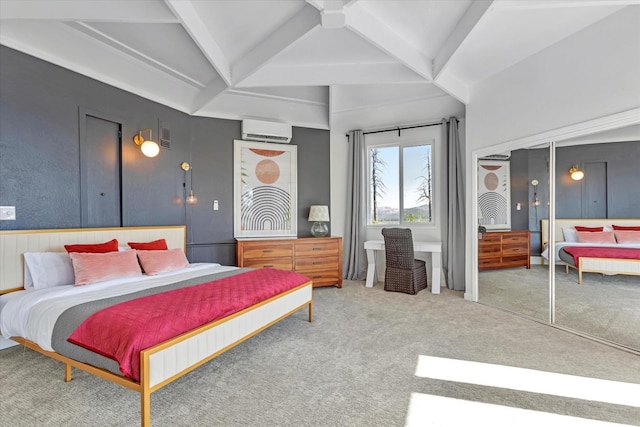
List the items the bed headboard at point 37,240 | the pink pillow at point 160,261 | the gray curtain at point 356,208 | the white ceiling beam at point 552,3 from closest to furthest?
the white ceiling beam at point 552,3
the bed headboard at point 37,240
the pink pillow at point 160,261
the gray curtain at point 356,208

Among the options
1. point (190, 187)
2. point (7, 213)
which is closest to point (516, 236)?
point (190, 187)

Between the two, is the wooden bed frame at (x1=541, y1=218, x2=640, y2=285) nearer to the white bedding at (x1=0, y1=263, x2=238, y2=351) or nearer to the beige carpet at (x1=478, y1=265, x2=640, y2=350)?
the beige carpet at (x1=478, y1=265, x2=640, y2=350)

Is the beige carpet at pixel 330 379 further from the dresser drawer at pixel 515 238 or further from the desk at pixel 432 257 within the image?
the desk at pixel 432 257

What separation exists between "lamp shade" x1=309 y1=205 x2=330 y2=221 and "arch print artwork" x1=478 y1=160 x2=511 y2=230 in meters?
2.28

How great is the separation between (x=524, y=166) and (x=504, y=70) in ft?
3.88

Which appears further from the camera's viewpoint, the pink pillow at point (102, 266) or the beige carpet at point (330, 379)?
the pink pillow at point (102, 266)

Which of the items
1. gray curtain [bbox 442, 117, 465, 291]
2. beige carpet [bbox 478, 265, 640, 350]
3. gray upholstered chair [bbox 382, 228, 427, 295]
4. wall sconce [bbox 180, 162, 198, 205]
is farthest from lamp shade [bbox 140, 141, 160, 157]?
beige carpet [bbox 478, 265, 640, 350]

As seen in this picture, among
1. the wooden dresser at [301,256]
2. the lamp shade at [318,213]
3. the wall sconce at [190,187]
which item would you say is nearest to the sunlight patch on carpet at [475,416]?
the wooden dresser at [301,256]

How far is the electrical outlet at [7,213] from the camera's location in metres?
2.73

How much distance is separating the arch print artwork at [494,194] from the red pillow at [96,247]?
4287 millimetres

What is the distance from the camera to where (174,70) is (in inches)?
155

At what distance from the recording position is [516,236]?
12.2ft

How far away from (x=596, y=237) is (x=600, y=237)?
3 cm

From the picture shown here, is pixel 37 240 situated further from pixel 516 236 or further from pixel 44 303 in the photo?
pixel 516 236
